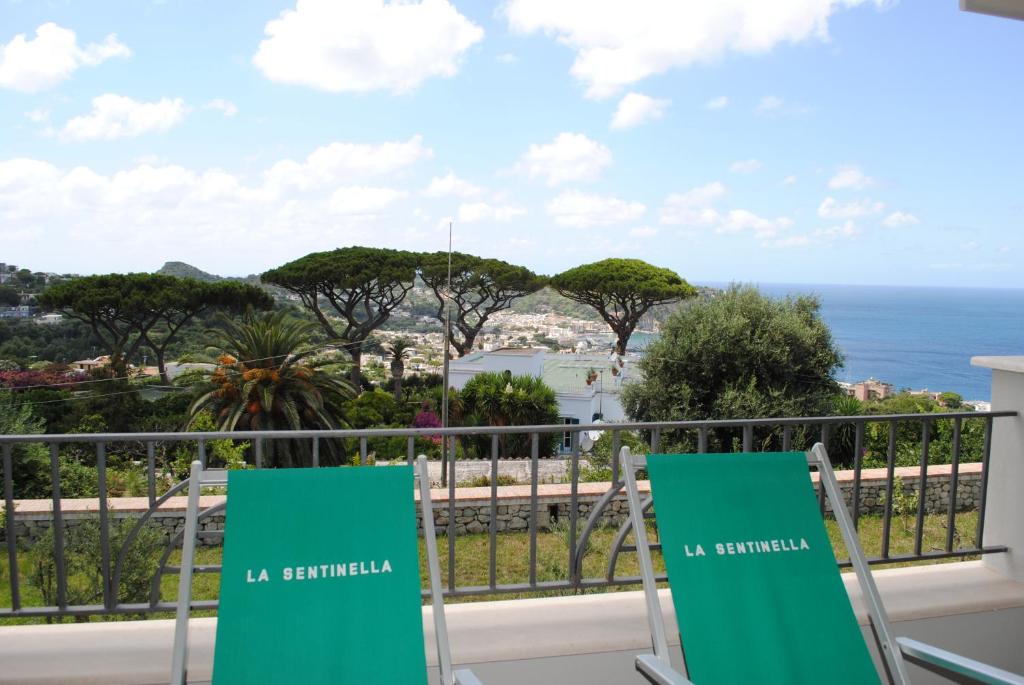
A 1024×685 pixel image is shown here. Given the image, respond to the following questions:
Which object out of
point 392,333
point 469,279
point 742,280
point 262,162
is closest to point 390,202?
point 262,162

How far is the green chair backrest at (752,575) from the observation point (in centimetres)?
148

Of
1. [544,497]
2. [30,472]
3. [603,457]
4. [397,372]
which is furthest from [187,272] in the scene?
[544,497]

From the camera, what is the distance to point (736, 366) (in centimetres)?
1245

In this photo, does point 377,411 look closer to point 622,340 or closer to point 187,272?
point 187,272

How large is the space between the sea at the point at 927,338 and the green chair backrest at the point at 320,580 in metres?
26.9

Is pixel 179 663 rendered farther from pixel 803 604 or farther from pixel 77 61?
pixel 77 61

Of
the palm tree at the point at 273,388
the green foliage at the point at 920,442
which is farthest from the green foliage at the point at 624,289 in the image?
the palm tree at the point at 273,388

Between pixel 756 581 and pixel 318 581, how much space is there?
0.92 m

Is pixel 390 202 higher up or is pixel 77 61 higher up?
pixel 77 61

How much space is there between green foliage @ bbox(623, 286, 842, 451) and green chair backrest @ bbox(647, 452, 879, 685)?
1061 centimetres

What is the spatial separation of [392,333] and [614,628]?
23145mm

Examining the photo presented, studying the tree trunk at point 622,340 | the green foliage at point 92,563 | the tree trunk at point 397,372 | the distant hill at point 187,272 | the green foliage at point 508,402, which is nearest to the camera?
the green foliage at point 92,563

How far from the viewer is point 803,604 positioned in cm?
157

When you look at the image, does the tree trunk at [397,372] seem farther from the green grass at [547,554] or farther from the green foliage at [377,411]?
the green grass at [547,554]
